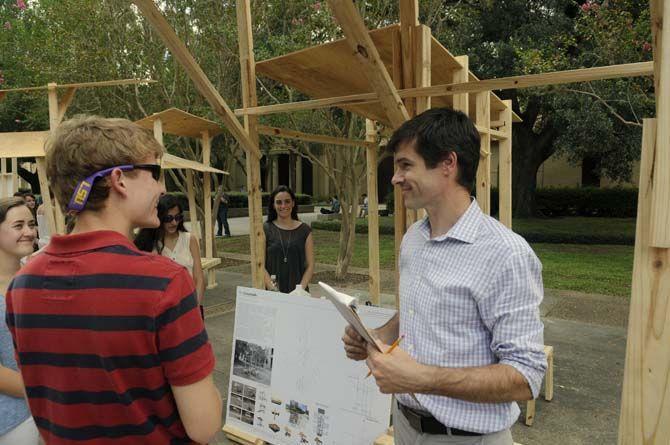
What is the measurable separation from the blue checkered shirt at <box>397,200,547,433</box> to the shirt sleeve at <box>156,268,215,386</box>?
2.47 ft

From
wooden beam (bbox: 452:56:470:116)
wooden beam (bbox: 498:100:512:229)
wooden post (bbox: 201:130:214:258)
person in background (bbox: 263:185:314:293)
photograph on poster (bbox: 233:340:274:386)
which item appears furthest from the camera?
wooden post (bbox: 201:130:214:258)

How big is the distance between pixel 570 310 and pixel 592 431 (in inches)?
147

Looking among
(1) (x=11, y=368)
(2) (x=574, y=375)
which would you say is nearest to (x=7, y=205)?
(1) (x=11, y=368)

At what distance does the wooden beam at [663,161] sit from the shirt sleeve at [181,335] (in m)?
1.10

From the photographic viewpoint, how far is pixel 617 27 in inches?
332

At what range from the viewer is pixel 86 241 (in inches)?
45.8

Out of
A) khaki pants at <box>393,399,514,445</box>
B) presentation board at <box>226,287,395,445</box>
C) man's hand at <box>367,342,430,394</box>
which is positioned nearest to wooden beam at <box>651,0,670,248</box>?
man's hand at <box>367,342,430,394</box>

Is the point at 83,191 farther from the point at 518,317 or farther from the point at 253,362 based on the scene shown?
the point at 253,362

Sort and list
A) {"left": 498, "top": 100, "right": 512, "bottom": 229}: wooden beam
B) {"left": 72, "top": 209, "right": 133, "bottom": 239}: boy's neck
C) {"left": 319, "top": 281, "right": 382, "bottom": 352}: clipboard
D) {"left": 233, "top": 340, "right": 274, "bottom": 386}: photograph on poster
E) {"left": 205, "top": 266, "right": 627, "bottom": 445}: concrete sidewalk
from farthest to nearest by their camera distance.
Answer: {"left": 498, "top": 100, "right": 512, "bottom": 229}: wooden beam, {"left": 205, "top": 266, "right": 627, "bottom": 445}: concrete sidewalk, {"left": 233, "top": 340, "right": 274, "bottom": 386}: photograph on poster, {"left": 319, "top": 281, "right": 382, "bottom": 352}: clipboard, {"left": 72, "top": 209, "right": 133, "bottom": 239}: boy's neck

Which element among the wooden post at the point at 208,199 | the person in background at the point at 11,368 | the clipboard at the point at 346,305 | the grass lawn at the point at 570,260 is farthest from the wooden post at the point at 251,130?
the grass lawn at the point at 570,260

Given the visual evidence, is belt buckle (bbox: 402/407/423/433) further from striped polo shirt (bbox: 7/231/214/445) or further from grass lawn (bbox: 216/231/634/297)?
grass lawn (bbox: 216/231/634/297)

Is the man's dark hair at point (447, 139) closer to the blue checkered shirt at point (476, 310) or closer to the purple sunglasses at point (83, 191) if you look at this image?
the blue checkered shirt at point (476, 310)

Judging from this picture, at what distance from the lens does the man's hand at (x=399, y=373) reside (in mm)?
1376

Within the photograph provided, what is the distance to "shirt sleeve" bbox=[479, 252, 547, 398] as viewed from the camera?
54.6 inches
